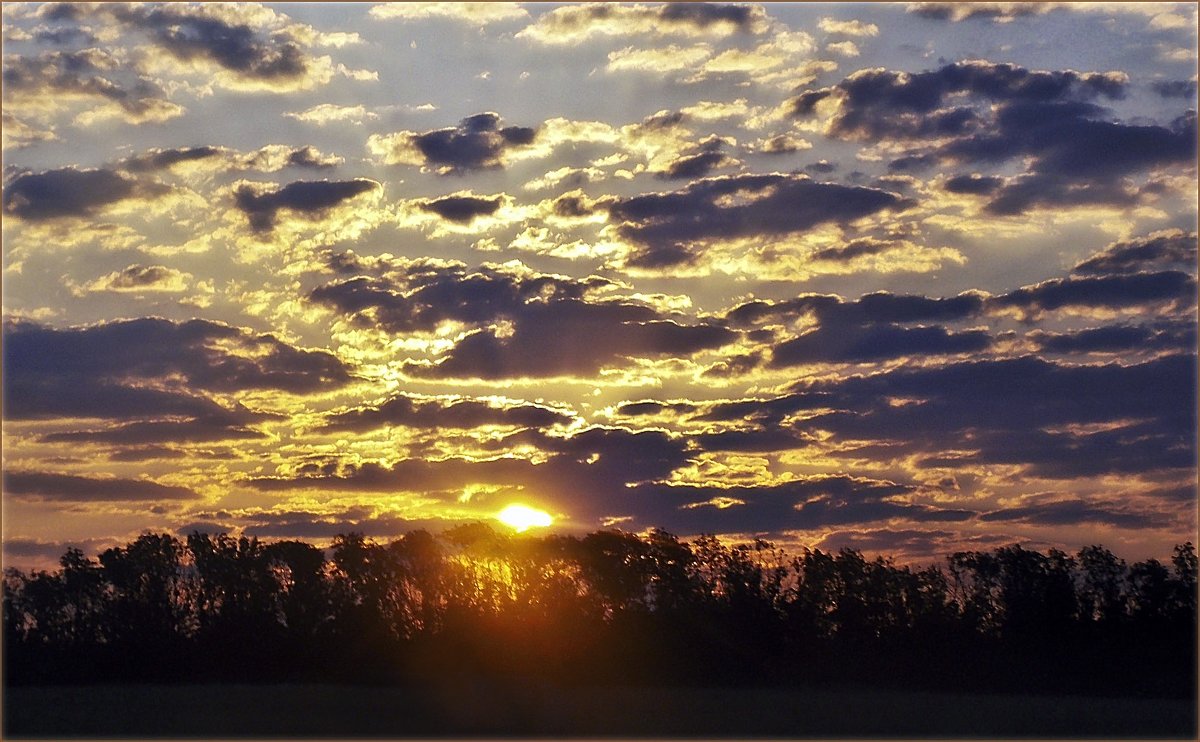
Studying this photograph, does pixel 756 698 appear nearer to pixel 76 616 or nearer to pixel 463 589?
pixel 463 589

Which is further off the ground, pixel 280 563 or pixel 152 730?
pixel 280 563

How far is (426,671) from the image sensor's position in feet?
163

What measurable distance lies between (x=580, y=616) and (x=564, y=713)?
365 inches

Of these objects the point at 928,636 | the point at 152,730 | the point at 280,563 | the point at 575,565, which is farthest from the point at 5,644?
the point at 928,636

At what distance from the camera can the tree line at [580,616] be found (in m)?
50.2

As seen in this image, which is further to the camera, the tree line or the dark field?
the tree line

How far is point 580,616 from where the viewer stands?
2041 inches

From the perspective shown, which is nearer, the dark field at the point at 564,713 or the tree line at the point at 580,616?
the dark field at the point at 564,713

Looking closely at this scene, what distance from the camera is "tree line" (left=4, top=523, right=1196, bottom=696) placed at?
50.2m

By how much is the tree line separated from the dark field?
8.06ft

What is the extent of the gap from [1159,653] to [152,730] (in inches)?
1289

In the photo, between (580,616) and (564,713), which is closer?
(564,713)

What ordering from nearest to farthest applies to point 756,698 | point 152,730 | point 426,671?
point 152,730, point 756,698, point 426,671

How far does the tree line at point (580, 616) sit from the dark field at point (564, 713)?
8.06 ft
